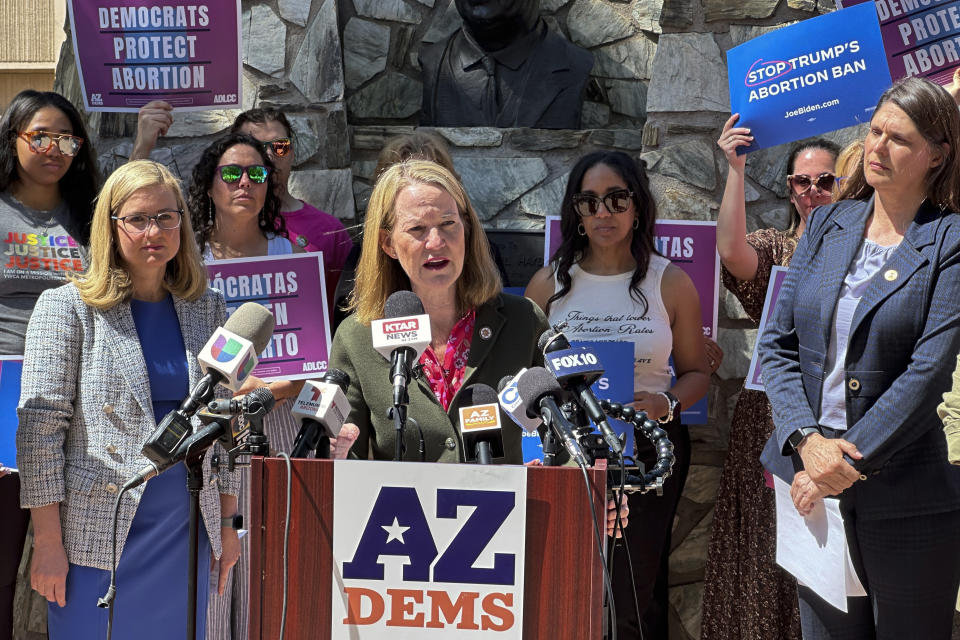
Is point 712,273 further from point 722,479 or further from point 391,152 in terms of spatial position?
point 391,152

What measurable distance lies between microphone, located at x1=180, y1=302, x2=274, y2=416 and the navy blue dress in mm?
913

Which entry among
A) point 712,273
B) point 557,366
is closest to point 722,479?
point 712,273

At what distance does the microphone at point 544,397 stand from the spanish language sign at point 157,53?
109 inches

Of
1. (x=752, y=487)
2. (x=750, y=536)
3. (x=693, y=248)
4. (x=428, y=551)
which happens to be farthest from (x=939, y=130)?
(x=428, y=551)

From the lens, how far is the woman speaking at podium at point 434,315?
2768 mm

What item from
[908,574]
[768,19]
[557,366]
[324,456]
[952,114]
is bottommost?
[908,574]

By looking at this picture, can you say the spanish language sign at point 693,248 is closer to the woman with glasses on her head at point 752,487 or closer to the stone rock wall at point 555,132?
the woman with glasses on her head at point 752,487

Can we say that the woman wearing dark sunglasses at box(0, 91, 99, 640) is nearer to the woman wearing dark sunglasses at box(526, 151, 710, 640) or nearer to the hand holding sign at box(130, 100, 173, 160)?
the hand holding sign at box(130, 100, 173, 160)

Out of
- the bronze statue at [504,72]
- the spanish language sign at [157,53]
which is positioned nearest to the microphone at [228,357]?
the spanish language sign at [157,53]

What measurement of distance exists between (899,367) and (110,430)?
7.53ft

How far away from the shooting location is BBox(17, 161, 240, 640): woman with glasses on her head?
3152mm

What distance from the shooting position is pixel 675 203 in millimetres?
4918

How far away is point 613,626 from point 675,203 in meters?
3.21

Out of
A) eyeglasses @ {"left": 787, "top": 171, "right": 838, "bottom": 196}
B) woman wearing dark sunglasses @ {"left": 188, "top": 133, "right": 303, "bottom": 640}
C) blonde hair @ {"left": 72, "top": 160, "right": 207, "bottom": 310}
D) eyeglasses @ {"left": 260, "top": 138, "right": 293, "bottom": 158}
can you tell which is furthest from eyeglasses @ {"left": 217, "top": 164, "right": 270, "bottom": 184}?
eyeglasses @ {"left": 787, "top": 171, "right": 838, "bottom": 196}
